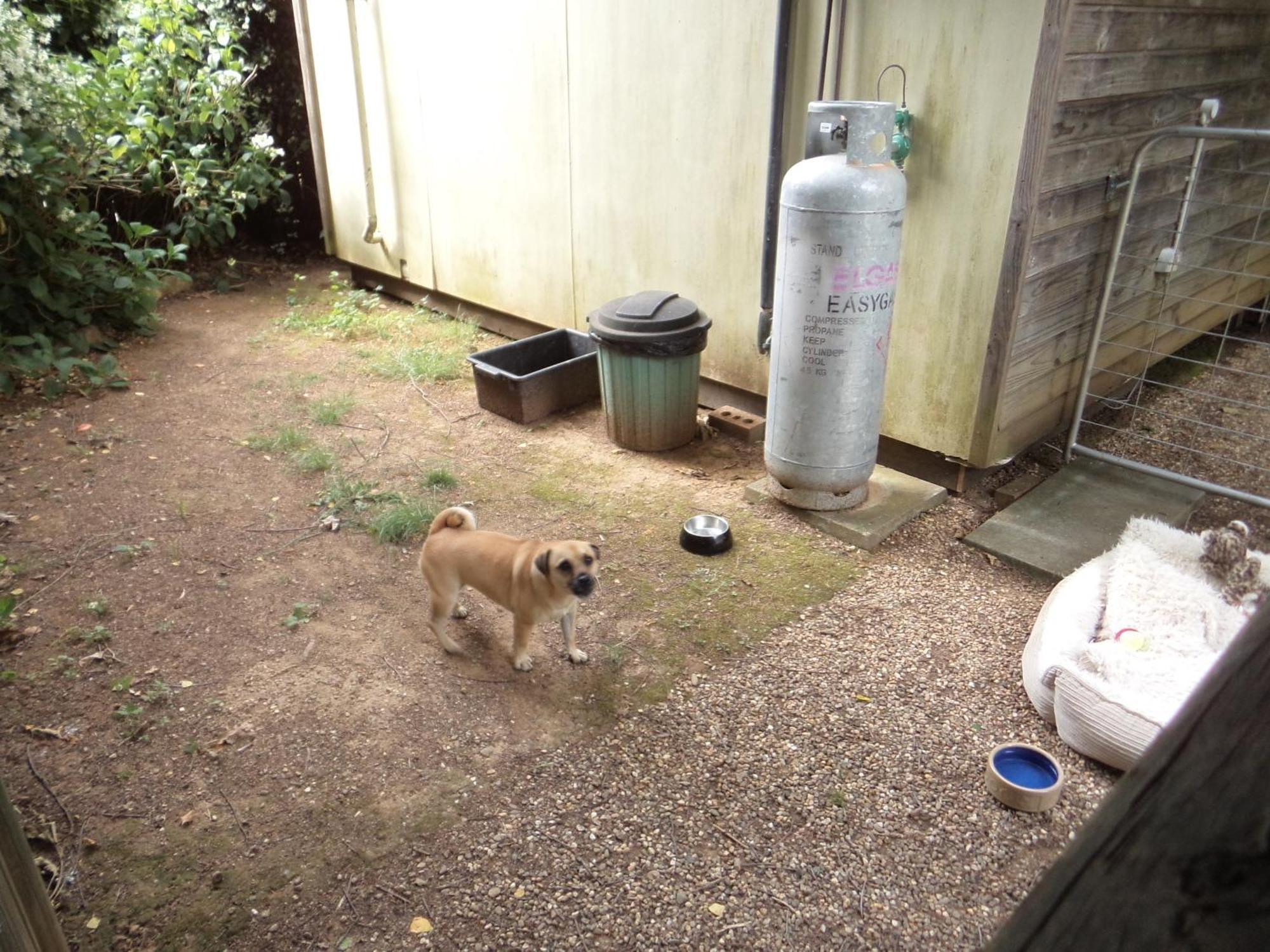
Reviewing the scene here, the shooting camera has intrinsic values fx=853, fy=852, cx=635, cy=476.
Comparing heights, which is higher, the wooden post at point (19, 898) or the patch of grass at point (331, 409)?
the wooden post at point (19, 898)

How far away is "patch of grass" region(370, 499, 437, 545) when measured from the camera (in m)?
3.81

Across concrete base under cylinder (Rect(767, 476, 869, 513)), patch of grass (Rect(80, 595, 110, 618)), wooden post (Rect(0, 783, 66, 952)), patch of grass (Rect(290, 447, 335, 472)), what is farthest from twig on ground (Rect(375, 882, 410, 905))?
patch of grass (Rect(290, 447, 335, 472))

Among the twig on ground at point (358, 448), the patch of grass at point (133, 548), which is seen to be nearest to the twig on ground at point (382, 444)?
the twig on ground at point (358, 448)

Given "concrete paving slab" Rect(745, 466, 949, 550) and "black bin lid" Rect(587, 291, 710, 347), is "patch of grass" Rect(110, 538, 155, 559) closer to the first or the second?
"black bin lid" Rect(587, 291, 710, 347)

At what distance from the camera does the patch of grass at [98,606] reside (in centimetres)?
325

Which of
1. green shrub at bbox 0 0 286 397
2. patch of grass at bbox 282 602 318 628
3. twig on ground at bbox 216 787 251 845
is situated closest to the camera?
twig on ground at bbox 216 787 251 845

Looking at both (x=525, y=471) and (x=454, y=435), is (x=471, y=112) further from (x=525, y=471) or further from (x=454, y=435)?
(x=525, y=471)

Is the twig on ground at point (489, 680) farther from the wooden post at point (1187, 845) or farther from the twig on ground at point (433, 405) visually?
the wooden post at point (1187, 845)

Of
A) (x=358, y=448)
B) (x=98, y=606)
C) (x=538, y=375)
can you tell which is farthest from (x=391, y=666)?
(x=538, y=375)

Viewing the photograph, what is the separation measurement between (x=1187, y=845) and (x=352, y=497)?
3.98 m

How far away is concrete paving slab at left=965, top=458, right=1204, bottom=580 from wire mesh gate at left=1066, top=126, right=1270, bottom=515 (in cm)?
9

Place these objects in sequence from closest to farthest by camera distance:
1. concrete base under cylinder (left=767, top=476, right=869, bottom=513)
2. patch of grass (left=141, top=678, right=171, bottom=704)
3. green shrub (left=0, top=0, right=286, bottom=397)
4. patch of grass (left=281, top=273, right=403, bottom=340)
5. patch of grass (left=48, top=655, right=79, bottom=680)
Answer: patch of grass (left=141, top=678, right=171, bottom=704) < patch of grass (left=48, top=655, right=79, bottom=680) < concrete base under cylinder (left=767, top=476, right=869, bottom=513) < green shrub (left=0, top=0, right=286, bottom=397) < patch of grass (left=281, top=273, right=403, bottom=340)

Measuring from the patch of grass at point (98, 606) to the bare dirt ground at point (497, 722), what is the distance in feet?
0.08

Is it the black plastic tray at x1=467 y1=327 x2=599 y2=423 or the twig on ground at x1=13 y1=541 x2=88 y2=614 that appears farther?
the black plastic tray at x1=467 y1=327 x2=599 y2=423
